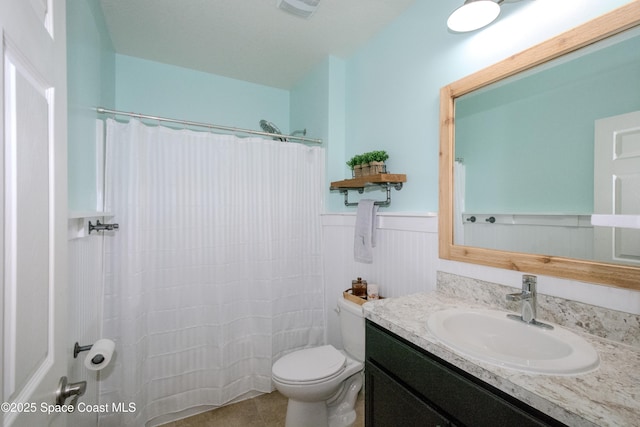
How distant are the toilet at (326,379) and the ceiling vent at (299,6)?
5.89 feet

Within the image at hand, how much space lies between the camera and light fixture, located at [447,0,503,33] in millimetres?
1116

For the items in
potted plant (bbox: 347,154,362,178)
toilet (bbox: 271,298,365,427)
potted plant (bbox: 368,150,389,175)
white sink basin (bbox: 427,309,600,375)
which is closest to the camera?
white sink basin (bbox: 427,309,600,375)

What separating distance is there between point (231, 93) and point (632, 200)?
2.69 meters

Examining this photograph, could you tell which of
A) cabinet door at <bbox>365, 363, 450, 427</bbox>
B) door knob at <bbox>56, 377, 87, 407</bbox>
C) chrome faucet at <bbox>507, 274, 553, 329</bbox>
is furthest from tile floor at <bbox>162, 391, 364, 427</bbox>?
door knob at <bbox>56, 377, 87, 407</bbox>

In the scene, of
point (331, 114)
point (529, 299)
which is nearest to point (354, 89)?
point (331, 114)

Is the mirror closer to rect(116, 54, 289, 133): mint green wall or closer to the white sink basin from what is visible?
the white sink basin

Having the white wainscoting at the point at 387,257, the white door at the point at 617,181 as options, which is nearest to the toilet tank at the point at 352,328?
the white wainscoting at the point at 387,257

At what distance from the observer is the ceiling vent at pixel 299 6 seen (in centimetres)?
156

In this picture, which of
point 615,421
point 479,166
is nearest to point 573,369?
point 615,421

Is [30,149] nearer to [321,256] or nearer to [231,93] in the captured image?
[321,256]

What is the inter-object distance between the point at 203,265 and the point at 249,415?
1.02 meters

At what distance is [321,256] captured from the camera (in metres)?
2.23

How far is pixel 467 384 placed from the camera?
752 mm

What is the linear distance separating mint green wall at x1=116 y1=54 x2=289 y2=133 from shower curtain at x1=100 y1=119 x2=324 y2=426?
74 cm
